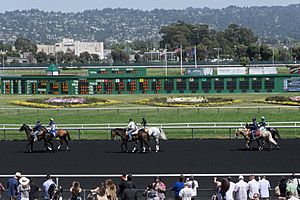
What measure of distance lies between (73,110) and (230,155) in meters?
14.9

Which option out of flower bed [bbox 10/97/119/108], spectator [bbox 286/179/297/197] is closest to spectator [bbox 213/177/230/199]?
spectator [bbox 286/179/297/197]

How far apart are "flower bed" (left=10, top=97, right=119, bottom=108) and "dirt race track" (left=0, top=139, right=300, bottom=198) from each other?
11806mm

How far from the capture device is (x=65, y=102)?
35.0m

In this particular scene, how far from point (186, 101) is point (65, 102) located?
19.3 feet

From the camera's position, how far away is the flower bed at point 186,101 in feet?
114

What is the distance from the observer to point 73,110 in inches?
1314

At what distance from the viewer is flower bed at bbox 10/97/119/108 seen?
3481cm

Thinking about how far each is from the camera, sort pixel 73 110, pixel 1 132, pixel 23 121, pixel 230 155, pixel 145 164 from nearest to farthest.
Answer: pixel 145 164 → pixel 230 155 → pixel 1 132 → pixel 23 121 → pixel 73 110

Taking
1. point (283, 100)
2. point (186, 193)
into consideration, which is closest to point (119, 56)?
point (283, 100)

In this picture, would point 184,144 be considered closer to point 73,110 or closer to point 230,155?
point 230,155

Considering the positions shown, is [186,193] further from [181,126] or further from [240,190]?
[181,126]

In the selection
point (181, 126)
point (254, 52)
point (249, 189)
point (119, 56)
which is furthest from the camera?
point (119, 56)

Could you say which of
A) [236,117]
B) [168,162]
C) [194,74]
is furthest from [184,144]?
[194,74]

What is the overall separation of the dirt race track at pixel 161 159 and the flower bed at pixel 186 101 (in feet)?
38.0
